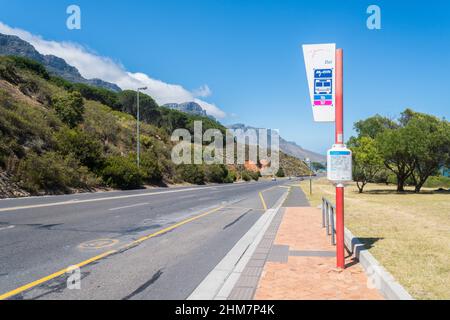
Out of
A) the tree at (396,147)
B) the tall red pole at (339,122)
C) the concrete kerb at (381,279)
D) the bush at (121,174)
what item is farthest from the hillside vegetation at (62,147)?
the tree at (396,147)

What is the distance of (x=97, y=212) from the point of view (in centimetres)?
1334

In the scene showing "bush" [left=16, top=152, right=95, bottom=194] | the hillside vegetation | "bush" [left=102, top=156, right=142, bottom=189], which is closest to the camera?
"bush" [left=16, top=152, right=95, bottom=194]

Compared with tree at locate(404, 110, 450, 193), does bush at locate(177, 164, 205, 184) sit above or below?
below

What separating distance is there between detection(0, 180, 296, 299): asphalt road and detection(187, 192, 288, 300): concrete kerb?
0.52 feet

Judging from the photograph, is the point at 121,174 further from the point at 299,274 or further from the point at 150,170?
the point at 299,274

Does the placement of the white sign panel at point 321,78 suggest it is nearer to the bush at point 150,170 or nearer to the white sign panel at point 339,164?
the white sign panel at point 339,164

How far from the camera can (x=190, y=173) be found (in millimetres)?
49844

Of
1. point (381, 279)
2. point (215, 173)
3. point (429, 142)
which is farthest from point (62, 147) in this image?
point (215, 173)

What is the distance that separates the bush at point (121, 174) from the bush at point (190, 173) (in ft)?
47.0

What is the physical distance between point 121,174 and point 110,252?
25.2 meters

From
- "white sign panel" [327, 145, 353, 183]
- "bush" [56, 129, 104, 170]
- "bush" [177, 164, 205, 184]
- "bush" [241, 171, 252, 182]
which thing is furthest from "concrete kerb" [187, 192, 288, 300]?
"bush" [241, 171, 252, 182]

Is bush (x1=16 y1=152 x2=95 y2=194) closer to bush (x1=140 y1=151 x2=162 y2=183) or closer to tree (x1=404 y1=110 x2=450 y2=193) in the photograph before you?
bush (x1=140 y1=151 x2=162 y2=183)

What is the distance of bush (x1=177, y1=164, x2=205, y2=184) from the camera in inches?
1933

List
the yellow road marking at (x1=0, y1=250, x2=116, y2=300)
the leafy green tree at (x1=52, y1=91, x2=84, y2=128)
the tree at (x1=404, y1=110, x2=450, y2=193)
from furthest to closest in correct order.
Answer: the leafy green tree at (x1=52, y1=91, x2=84, y2=128) → the tree at (x1=404, y1=110, x2=450, y2=193) → the yellow road marking at (x1=0, y1=250, x2=116, y2=300)
